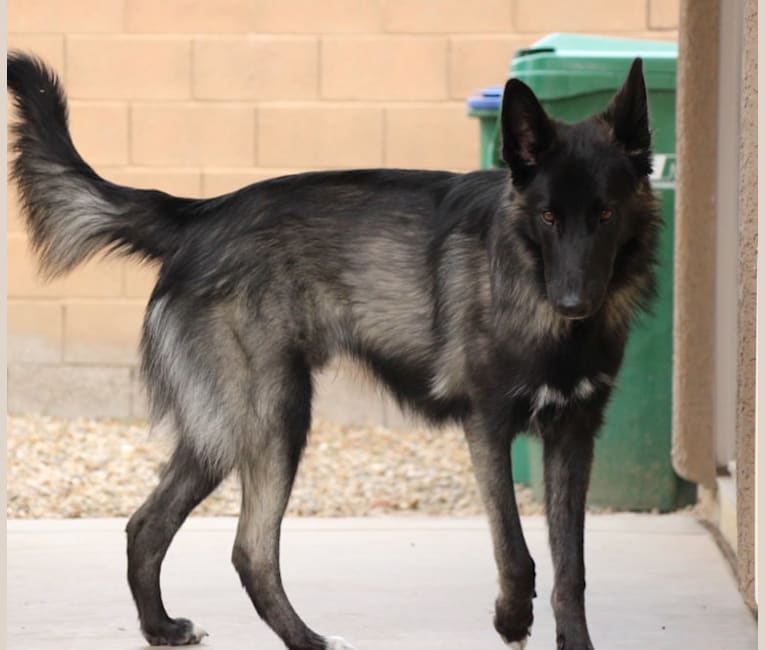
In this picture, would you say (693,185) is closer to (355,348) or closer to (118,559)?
(355,348)

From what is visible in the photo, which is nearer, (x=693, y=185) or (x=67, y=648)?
(x=67, y=648)

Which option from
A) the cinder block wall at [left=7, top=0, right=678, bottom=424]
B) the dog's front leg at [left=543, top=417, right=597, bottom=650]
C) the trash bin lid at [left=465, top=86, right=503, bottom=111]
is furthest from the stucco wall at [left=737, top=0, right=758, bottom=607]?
the cinder block wall at [left=7, top=0, right=678, bottom=424]

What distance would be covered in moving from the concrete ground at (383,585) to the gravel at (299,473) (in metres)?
0.43

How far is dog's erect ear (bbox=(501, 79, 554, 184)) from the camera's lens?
4.11 metres

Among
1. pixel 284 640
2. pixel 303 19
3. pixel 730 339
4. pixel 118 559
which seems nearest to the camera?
pixel 284 640

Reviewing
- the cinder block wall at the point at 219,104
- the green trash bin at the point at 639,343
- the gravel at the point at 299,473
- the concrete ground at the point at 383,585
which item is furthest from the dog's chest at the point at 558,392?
the cinder block wall at the point at 219,104

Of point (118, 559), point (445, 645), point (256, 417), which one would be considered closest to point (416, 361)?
point (256, 417)

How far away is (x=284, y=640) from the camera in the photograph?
14.6ft

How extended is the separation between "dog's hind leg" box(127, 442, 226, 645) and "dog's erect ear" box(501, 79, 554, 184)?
1.24 m

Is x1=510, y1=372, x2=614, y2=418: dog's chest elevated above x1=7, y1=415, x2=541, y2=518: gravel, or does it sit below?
above

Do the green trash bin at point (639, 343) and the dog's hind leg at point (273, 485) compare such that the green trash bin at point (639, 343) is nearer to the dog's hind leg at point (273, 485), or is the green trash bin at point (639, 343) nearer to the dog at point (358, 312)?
the dog at point (358, 312)

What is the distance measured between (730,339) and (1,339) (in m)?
3.50

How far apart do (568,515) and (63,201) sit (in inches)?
65.5

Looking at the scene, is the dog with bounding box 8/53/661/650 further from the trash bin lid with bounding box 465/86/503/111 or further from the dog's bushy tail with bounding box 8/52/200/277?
the trash bin lid with bounding box 465/86/503/111
